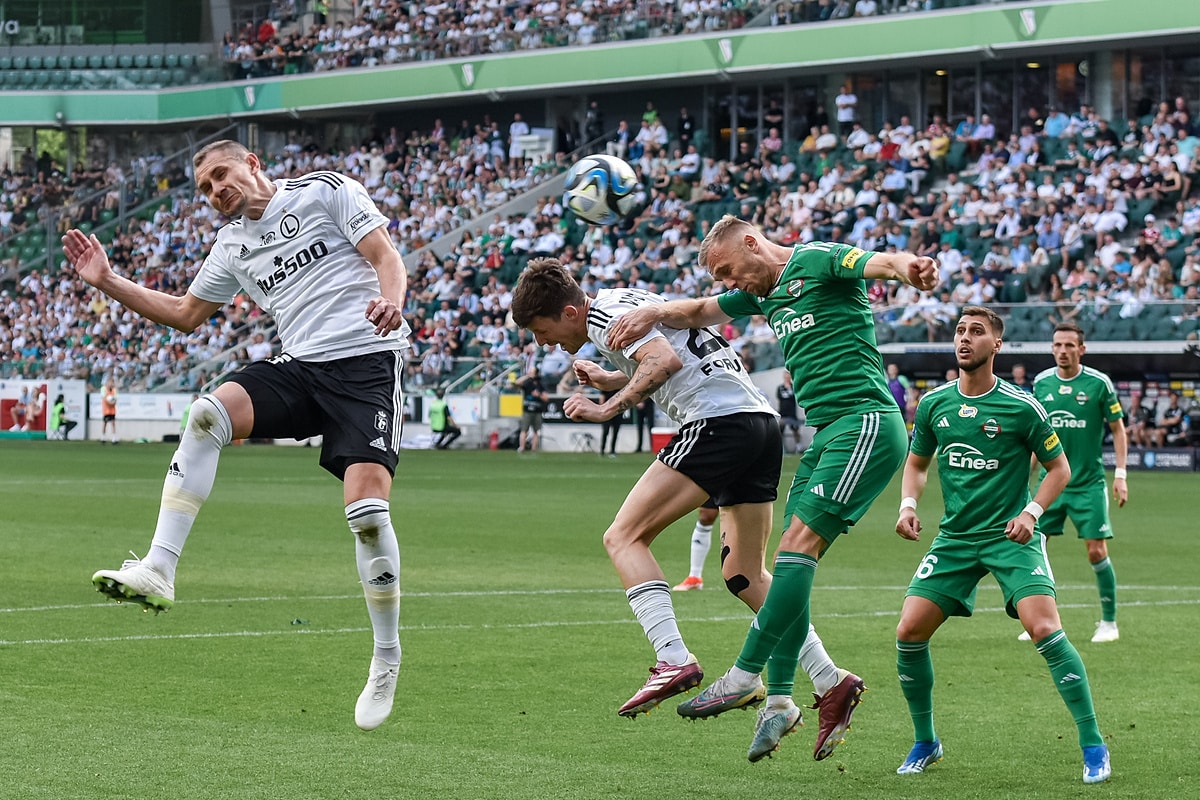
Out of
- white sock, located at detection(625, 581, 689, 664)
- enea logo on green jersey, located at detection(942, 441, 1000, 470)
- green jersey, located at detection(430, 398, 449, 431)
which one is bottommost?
green jersey, located at detection(430, 398, 449, 431)

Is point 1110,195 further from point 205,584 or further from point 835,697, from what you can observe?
point 835,697

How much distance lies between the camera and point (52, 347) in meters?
50.1

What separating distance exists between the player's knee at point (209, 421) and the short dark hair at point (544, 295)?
134 cm

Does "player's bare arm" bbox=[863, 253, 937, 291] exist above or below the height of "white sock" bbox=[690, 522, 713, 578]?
above

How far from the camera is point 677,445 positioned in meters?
7.66

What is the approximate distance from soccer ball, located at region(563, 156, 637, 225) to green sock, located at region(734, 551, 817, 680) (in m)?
2.98

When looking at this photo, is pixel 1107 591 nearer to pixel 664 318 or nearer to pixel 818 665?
pixel 818 665

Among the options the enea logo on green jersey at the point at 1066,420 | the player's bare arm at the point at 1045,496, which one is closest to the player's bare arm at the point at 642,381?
the player's bare arm at the point at 1045,496

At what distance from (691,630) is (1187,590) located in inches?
212

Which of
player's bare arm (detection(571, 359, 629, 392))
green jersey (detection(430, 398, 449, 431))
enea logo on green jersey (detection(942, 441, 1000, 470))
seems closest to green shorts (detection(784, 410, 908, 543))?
enea logo on green jersey (detection(942, 441, 1000, 470))

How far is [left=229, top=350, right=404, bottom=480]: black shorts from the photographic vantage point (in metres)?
7.49

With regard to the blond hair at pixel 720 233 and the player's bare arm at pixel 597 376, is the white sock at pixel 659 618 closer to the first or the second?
the player's bare arm at pixel 597 376

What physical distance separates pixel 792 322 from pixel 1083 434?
5.63 metres

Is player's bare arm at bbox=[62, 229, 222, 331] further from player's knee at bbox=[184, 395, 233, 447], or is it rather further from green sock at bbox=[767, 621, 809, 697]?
green sock at bbox=[767, 621, 809, 697]
